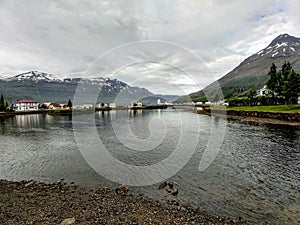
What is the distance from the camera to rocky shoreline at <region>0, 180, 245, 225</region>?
10844mm

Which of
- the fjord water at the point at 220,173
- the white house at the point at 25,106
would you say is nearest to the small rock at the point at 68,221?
the fjord water at the point at 220,173

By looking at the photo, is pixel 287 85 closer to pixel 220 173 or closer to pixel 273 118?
pixel 273 118

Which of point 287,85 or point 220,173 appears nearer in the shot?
point 220,173

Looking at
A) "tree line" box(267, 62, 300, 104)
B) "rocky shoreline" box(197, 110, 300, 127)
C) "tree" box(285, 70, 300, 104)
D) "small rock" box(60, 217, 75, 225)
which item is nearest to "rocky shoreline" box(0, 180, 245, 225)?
"small rock" box(60, 217, 75, 225)

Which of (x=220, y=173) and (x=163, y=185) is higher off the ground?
(x=163, y=185)

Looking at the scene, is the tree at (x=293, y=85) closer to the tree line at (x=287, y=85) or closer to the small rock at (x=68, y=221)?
the tree line at (x=287, y=85)

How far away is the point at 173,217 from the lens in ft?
36.9

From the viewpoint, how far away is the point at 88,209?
12117 mm

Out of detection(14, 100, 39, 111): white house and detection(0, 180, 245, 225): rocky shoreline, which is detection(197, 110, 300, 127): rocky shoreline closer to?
detection(0, 180, 245, 225): rocky shoreline

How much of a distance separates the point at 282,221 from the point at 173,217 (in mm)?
5461

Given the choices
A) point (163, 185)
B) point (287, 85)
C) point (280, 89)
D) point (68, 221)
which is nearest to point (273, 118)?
point (287, 85)

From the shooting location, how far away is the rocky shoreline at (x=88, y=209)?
10.8 metres

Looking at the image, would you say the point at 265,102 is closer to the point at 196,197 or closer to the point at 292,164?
the point at 292,164

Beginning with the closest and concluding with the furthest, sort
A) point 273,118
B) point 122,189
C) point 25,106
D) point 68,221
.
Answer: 1. point 68,221
2. point 122,189
3. point 273,118
4. point 25,106
